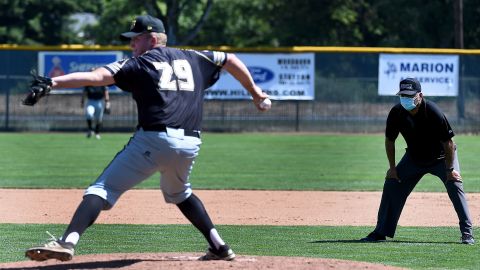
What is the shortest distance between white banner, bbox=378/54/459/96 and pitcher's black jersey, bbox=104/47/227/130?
2219 centimetres

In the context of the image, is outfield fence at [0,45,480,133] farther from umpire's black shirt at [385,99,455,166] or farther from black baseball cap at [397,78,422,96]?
black baseball cap at [397,78,422,96]

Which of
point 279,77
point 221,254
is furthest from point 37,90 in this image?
point 279,77

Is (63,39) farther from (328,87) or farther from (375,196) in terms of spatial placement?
(375,196)

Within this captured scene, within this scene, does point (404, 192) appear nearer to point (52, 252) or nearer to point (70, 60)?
point (52, 252)

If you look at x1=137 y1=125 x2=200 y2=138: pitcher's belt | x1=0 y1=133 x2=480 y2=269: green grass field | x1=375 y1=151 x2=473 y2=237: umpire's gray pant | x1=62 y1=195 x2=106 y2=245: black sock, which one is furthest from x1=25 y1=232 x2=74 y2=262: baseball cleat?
x1=375 y1=151 x2=473 y2=237: umpire's gray pant

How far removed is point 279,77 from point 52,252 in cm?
2288

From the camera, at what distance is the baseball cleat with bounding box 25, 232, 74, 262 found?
6832 mm

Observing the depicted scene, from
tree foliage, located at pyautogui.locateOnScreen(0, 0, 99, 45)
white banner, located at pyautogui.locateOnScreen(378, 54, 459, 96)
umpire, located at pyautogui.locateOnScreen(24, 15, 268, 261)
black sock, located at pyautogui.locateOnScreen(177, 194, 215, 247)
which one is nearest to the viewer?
umpire, located at pyautogui.locateOnScreen(24, 15, 268, 261)

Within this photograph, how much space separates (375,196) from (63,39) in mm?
39574

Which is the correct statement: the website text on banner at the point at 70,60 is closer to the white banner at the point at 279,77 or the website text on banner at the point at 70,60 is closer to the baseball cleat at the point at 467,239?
the white banner at the point at 279,77

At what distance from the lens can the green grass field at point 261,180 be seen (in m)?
8.95

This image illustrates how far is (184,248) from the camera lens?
9.14m

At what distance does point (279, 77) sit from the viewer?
1160 inches

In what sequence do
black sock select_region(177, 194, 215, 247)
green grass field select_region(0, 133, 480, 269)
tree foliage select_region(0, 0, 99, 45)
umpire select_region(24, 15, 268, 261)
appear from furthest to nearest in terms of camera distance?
1. tree foliage select_region(0, 0, 99, 45)
2. green grass field select_region(0, 133, 480, 269)
3. black sock select_region(177, 194, 215, 247)
4. umpire select_region(24, 15, 268, 261)
